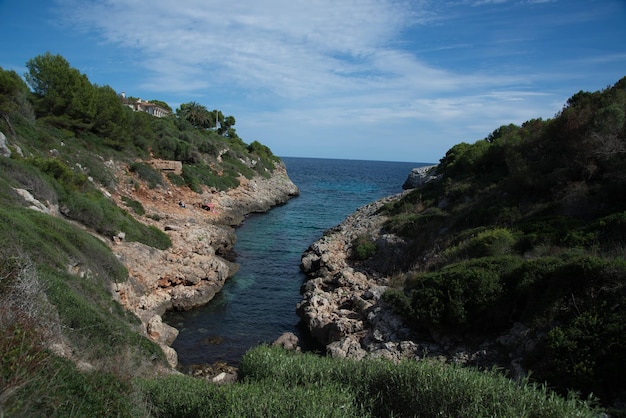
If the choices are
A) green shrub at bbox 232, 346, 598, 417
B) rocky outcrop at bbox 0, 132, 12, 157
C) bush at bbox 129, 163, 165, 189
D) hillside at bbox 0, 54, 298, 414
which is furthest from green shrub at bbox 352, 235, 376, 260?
rocky outcrop at bbox 0, 132, 12, 157

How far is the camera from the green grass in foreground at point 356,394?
Answer: 5.85 metres

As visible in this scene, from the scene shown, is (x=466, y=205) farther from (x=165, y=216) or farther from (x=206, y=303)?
(x=165, y=216)

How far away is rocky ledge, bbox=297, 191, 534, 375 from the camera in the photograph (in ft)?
36.7

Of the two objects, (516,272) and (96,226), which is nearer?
(516,272)

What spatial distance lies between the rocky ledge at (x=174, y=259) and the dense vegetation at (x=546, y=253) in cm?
967

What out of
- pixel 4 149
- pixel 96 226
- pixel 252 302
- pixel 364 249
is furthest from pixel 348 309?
pixel 4 149

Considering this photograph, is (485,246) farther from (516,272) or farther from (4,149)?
(4,149)

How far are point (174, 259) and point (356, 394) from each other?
51.9 ft

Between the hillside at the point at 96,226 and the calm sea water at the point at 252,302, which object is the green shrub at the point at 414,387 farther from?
the calm sea water at the point at 252,302

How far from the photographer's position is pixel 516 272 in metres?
12.2

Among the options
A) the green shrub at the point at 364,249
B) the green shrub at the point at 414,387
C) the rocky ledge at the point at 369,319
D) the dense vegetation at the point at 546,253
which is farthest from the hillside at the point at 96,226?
the dense vegetation at the point at 546,253

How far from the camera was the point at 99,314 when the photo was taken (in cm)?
1067

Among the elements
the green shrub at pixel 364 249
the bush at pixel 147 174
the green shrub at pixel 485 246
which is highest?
the bush at pixel 147 174

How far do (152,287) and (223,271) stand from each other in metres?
4.36
